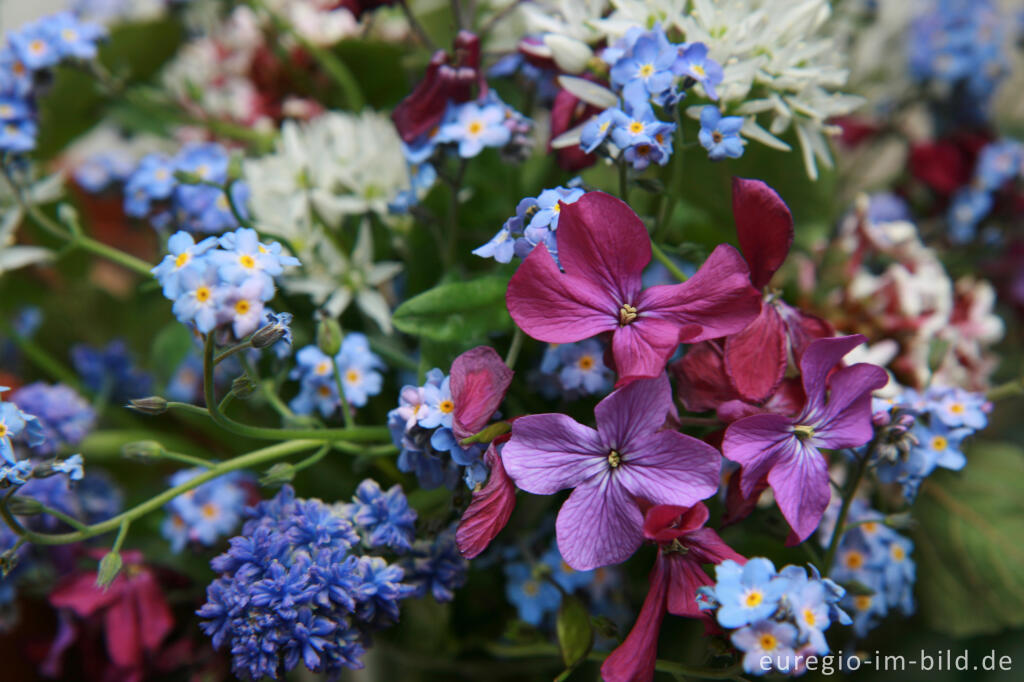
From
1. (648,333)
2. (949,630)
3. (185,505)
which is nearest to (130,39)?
(185,505)

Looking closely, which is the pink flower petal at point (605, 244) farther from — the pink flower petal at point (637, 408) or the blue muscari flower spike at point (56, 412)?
the blue muscari flower spike at point (56, 412)

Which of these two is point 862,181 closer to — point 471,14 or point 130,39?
point 471,14

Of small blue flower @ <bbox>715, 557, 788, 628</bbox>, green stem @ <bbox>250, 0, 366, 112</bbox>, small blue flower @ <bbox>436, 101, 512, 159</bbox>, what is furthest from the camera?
green stem @ <bbox>250, 0, 366, 112</bbox>

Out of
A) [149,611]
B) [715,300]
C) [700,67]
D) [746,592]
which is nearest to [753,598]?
[746,592]

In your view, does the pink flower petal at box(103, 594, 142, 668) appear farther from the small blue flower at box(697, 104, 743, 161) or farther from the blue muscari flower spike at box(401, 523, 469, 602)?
the small blue flower at box(697, 104, 743, 161)

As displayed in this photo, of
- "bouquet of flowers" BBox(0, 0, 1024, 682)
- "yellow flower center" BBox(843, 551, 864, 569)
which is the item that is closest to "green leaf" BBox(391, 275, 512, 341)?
"bouquet of flowers" BBox(0, 0, 1024, 682)

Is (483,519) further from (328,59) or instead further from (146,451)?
(328,59)
